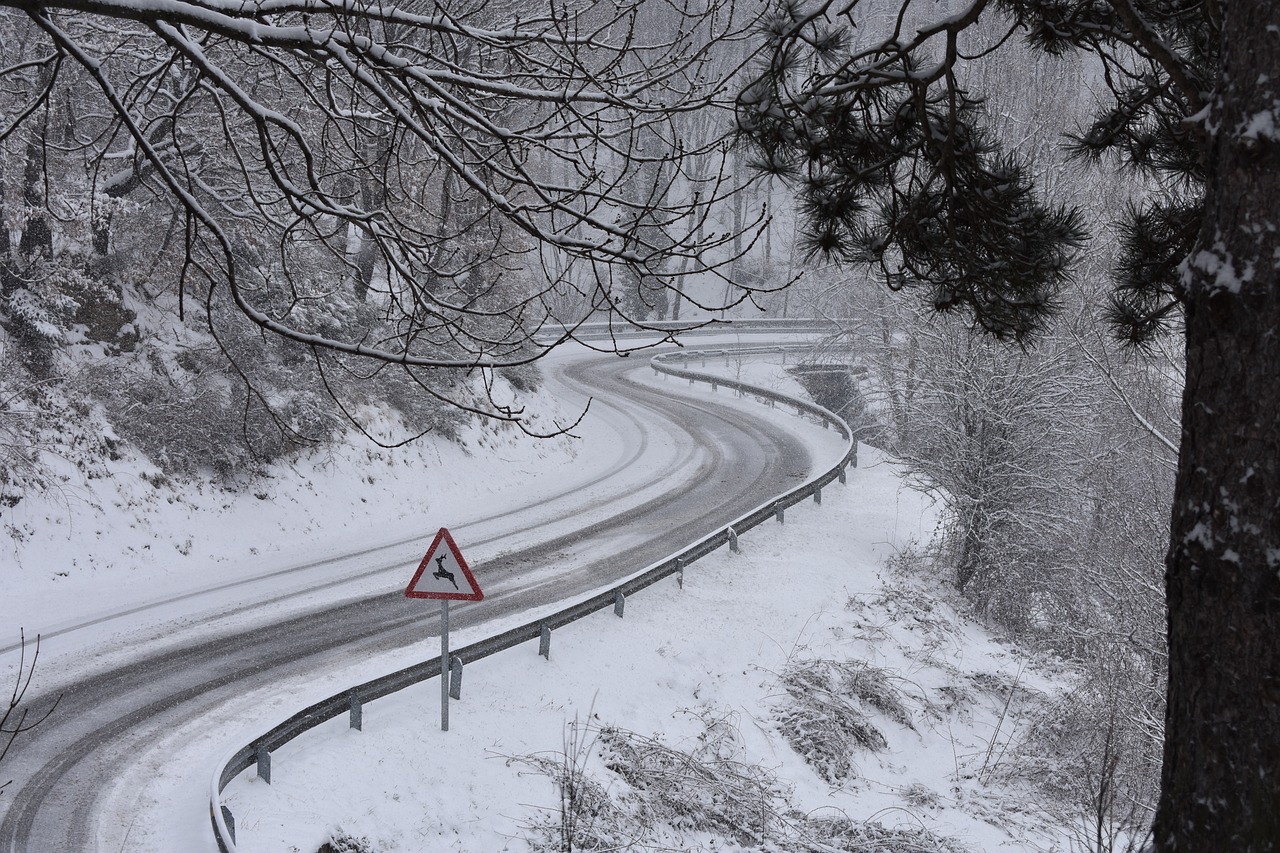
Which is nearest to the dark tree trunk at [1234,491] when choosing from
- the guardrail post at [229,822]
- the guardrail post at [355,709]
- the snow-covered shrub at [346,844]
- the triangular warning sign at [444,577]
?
the guardrail post at [229,822]

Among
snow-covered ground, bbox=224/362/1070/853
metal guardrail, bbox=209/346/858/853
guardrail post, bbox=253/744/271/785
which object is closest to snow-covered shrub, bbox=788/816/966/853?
snow-covered ground, bbox=224/362/1070/853

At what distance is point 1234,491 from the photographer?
10.3 ft

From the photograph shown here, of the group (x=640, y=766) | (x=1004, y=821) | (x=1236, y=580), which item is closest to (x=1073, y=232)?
(x=1236, y=580)

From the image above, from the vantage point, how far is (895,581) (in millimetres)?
18812

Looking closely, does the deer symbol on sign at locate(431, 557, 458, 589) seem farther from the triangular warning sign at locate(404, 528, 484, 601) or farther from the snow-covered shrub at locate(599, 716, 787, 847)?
the snow-covered shrub at locate(599, 716, 787, 847)

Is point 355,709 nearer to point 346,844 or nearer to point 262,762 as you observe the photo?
point 262,762

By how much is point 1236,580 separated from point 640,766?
28.4ft

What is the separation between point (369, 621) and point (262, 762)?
15.2 ft

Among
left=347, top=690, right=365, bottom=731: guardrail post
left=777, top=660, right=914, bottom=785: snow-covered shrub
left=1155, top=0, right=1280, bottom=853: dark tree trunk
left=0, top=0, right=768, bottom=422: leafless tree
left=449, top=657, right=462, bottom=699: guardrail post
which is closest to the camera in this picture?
left=1155, top=0, right=1280, bottom=853: dark tree trunk

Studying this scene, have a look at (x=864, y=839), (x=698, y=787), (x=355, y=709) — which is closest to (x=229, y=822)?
(x=355, y=709)

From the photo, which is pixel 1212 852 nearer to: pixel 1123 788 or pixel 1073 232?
pixel 1073 232

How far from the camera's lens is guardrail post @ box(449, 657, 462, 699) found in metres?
11.1

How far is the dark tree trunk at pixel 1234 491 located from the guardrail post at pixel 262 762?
25.4ft

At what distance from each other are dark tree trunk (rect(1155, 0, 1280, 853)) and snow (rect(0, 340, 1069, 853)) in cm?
721
